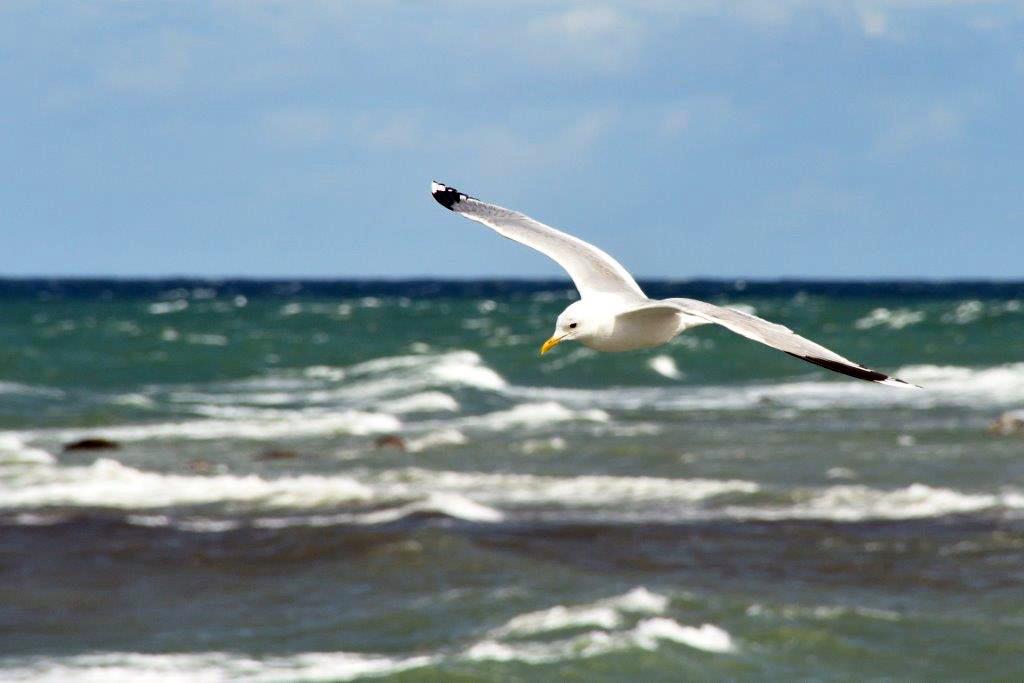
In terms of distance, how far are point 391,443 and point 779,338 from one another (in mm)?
15996

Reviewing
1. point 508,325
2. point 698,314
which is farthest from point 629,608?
point 508,325

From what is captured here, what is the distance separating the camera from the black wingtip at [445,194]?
342 inches

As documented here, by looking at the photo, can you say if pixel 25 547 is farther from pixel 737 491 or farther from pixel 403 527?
pixel 737 491

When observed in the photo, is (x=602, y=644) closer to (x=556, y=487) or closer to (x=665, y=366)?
(x=556, y=487)

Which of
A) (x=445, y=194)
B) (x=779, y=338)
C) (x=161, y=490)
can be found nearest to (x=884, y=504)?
(x=161, y=490)

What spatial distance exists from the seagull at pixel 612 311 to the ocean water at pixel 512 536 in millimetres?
3483

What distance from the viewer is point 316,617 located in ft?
39.6

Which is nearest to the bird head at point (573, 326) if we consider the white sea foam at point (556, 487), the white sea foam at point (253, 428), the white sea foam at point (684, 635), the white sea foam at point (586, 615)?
the white sea foam at point (684, 635)

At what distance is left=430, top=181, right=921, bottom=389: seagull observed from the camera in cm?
552

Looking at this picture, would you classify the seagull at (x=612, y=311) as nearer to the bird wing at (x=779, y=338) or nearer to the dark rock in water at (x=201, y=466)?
the bird wing at (x=779, y=338)

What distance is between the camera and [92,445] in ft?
68.9

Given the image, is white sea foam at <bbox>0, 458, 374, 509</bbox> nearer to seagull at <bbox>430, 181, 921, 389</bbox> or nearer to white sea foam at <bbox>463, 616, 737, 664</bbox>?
white sea foam at <bbox>463, 616, 737, 664</bbox>

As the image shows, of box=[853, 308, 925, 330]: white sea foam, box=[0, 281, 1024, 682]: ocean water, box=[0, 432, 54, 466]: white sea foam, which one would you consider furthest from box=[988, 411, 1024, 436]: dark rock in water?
box=[853, 308, 925, 330]: white sea foam

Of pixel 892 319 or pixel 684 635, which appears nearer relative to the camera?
pixel 684 635
